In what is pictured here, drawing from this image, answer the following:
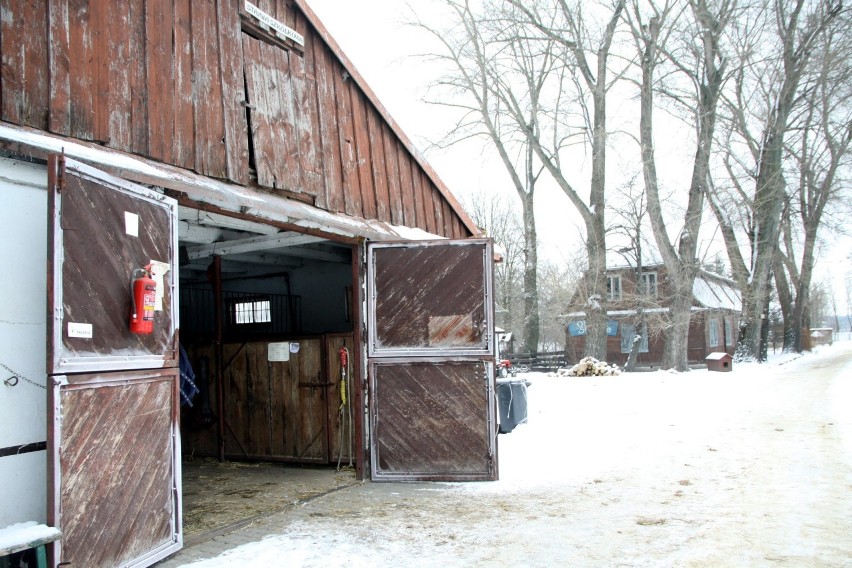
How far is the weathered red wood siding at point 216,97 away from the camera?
4.45 meters

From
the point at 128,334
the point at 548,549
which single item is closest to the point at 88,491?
the point at 128,334

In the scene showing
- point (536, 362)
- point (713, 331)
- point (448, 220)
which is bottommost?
point (536, 362)

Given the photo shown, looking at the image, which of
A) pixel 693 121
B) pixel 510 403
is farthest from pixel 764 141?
pixel 510 403

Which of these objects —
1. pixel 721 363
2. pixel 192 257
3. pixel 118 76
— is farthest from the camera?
pixel 721 363

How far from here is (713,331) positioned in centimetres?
3547

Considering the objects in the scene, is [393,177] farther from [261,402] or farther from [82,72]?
[82,72]

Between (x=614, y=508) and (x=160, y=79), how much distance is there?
5232 millimetres

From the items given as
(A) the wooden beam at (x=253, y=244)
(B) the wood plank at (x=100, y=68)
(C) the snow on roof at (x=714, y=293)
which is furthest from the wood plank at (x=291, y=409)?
(C) the snow on roof at (x=714, y=293)

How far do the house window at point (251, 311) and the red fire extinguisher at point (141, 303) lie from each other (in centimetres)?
748

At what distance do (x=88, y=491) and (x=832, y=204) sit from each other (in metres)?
34.7

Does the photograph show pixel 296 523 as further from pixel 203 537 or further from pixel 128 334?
pixel 128 334

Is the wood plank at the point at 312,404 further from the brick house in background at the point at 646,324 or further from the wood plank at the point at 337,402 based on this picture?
the brick house in background at the point at 646,324

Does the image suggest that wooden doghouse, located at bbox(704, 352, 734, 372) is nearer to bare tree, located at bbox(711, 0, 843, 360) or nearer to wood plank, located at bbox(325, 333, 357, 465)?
bare tree, located at bbox(711, 0, 843, 360)

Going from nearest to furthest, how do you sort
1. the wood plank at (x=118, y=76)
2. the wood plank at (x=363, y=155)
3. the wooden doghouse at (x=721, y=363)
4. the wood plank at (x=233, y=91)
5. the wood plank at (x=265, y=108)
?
the wood plank at (x=118, y=76)
the wood plank at (x=233, y=91)
the wood plank at (x=265, y=108)
the wood plank at (x=363, y=155)
the wooden doghouse at (x=721, y=363)
